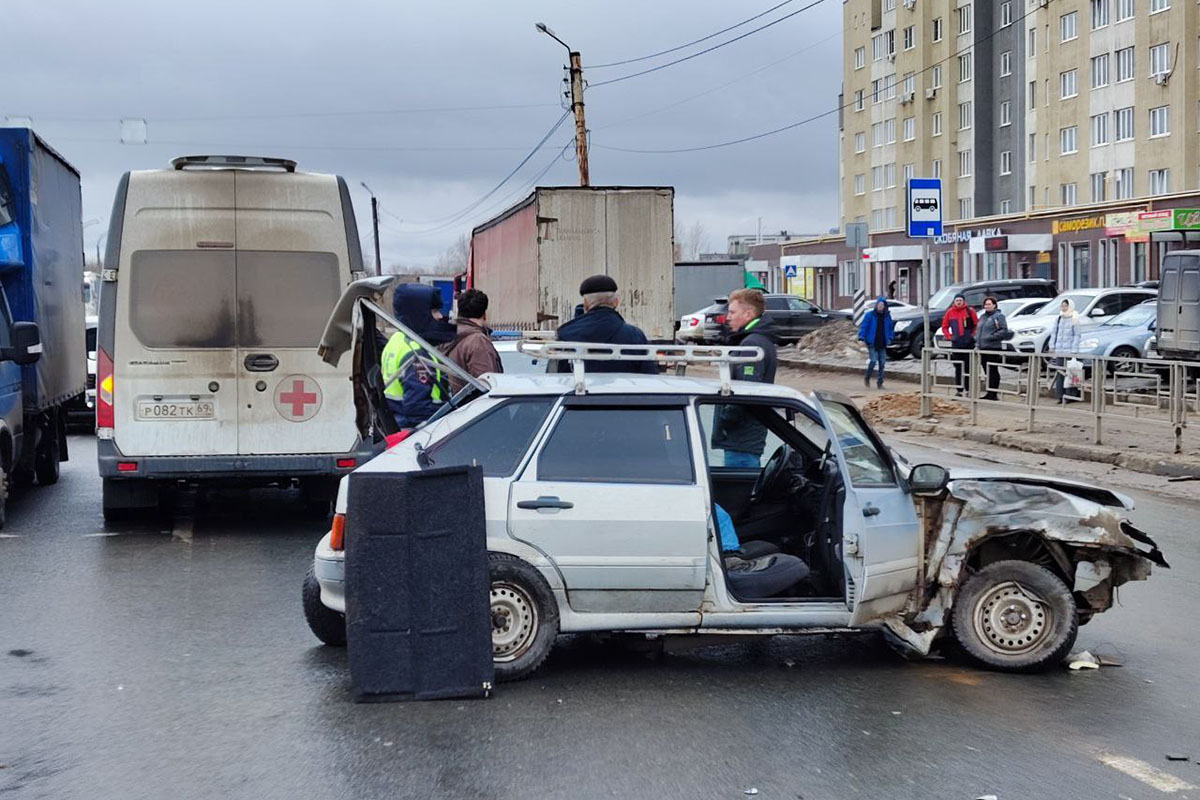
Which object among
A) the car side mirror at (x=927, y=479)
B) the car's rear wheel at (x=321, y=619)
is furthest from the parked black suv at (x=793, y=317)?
the car side mirror at (x=927, y=479)

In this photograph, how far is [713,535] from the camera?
6.91 m

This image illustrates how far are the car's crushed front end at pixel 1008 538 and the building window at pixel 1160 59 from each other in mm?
55171

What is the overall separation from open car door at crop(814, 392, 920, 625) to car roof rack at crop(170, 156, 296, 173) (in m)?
6.28

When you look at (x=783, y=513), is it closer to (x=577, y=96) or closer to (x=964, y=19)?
(x=577, y=96)

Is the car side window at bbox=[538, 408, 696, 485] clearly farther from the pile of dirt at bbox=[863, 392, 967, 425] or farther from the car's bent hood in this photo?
the pile of dirt at bbox=[863, 392, 967, 425]

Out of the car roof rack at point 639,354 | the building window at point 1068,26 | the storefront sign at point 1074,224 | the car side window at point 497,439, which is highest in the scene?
the building window at point 1068,26

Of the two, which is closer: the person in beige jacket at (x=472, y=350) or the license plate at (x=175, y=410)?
the person in beige jacket at (x=472, y=350)

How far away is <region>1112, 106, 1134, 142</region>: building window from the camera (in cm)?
6081

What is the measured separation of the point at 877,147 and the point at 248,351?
79.6 metres

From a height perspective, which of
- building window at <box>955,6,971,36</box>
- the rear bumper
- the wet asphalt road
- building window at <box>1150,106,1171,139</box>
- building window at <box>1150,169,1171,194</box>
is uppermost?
building window at <box>955,6,971,36</box>

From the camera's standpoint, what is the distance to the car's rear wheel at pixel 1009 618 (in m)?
7.16

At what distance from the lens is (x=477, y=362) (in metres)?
10.0

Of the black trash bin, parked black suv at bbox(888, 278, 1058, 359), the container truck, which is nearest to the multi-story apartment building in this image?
parked black suv at bbox(888, 278, 1058, 359)

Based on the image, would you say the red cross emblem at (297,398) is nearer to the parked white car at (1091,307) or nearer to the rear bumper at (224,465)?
the rear bumper at (224,465)
